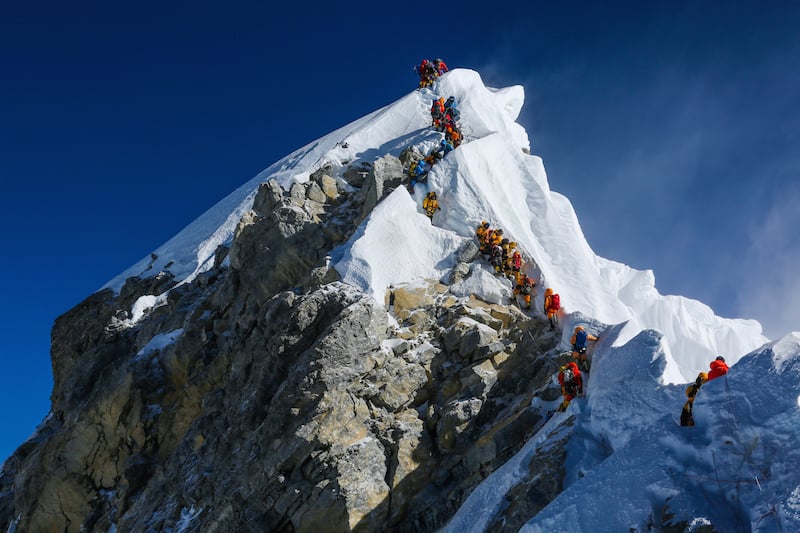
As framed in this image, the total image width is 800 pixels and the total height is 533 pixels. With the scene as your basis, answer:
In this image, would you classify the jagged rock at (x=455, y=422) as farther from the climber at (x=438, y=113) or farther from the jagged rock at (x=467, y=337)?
the climber at (x=438, y=113)

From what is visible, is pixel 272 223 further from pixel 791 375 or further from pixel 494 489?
pixel 791 375

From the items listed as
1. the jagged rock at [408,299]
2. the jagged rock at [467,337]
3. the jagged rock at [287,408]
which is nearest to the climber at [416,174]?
the jagged rock at [287,408]

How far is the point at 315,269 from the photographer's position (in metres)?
21.5

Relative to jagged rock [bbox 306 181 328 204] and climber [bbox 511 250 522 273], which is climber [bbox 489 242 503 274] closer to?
climber [bbox 511 250 522 273]

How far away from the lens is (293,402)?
1638 cm

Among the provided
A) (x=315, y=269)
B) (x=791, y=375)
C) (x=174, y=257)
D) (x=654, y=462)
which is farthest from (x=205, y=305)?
(x=791, y=375)

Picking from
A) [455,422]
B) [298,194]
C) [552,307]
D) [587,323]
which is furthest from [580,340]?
[298,194]

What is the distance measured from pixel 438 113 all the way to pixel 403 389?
72.3 feet

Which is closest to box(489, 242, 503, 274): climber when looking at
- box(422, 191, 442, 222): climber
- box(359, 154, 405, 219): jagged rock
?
box(422, 191, 442, 222): climber

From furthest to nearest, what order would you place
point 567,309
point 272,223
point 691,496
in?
point 272,223
point 567,309
point 691,496

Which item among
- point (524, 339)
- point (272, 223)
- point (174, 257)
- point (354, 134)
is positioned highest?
point (354, 134)

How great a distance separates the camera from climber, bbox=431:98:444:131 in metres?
33.2

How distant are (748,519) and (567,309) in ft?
38.2

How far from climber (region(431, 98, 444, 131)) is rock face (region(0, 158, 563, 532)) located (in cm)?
709
